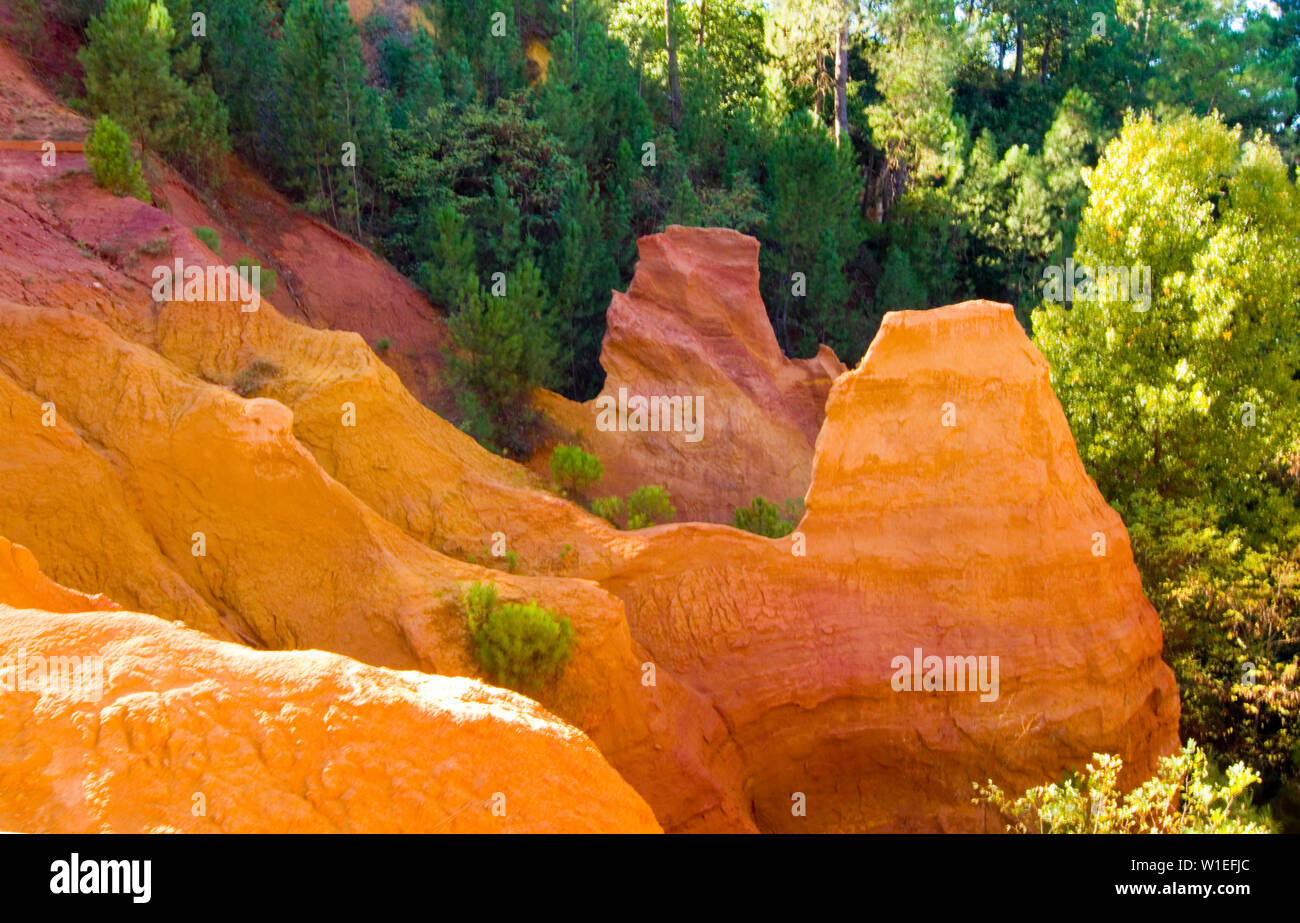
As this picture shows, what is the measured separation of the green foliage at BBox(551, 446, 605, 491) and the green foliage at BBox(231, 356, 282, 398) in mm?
5298

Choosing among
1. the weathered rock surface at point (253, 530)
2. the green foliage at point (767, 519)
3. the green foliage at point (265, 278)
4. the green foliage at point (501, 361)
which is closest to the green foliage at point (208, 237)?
the green foliage at point (265, 278)

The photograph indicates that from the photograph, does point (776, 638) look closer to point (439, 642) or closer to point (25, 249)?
point (439, 642)

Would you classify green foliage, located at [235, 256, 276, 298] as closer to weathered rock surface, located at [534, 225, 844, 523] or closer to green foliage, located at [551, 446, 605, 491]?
green foliage, located at [551, 446, 605, 491]

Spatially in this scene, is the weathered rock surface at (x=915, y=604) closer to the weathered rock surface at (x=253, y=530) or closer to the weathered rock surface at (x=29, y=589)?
the weathered rock surface at (x=253, y=530)

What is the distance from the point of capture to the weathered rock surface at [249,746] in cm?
510

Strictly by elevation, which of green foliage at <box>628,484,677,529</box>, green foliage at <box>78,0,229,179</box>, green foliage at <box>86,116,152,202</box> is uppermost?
green foliage at <box>78,0,229,179</box>

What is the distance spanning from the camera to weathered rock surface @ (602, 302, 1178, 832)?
523 inches

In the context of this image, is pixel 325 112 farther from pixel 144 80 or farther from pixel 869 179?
pixel 869 179

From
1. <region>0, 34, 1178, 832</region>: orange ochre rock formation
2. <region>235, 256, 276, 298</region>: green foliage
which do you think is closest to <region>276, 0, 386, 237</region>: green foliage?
<region>0, 34, 1178, 832</region>: orange ochre rock formation

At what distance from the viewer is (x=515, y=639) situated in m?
10.7

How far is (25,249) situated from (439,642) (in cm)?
702

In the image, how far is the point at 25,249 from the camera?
42.9ft

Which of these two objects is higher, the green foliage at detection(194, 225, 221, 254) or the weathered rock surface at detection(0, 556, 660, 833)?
the green foliage at detection(194, 225, 221, 254)

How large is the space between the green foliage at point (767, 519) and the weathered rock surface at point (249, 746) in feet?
34.8
